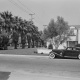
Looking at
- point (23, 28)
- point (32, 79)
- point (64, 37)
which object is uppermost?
point (23, 28)

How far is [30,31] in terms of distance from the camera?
61.8 metres

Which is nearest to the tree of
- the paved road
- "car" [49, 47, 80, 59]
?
"car" [49, 47, 80, 59]

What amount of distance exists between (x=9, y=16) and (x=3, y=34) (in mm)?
4994

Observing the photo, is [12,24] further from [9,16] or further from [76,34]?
[76,34]

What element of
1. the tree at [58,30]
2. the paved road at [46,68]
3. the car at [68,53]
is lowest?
the paved road at [46,68]

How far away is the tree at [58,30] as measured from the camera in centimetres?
2933

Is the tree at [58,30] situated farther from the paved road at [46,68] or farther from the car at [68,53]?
the paved road at [46,68]

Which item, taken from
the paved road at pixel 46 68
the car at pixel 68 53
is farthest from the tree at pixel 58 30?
the paved road at pixel 46 68

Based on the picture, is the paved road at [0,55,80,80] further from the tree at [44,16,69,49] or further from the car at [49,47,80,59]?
the tree at [44,16,69,49]

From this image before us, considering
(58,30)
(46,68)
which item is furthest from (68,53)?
(58,30)

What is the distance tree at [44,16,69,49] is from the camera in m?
29.3

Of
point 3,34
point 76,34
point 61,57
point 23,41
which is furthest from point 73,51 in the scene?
point 23,41

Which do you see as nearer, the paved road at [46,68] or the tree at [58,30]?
the paved road at [46,68]

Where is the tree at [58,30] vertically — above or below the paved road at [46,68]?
above
